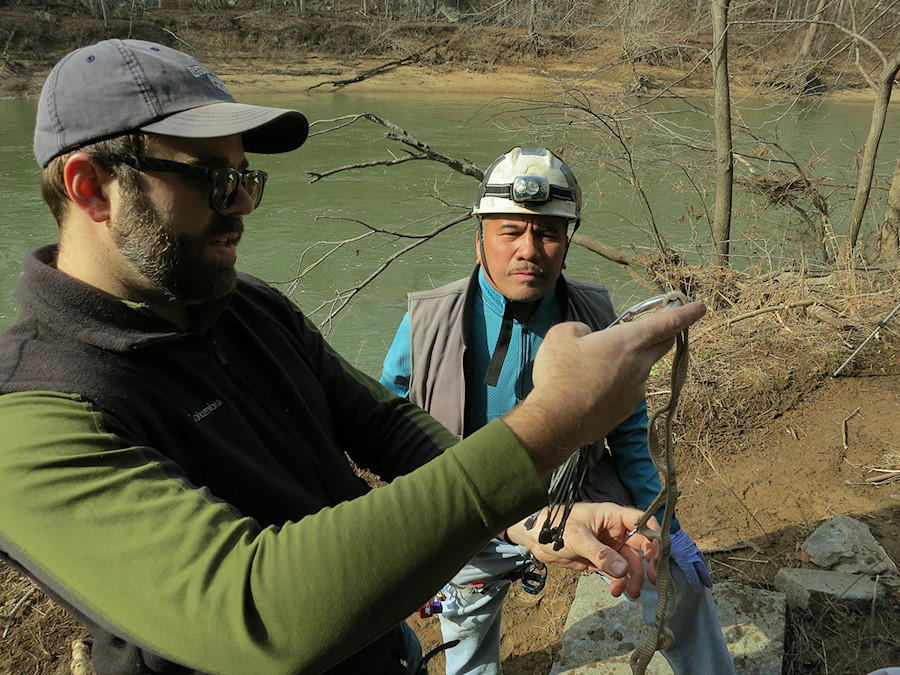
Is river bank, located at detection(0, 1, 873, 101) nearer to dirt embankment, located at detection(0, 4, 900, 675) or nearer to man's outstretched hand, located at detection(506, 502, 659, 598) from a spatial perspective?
dirt embankment, located at detection(0, 4, 900, 675)

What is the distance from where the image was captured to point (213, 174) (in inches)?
49.7

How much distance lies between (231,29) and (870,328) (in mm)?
30811

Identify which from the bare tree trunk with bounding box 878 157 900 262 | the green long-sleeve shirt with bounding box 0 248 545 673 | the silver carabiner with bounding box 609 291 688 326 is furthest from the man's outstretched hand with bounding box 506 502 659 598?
the bare tree trunk with bounding box 878 157 900 262

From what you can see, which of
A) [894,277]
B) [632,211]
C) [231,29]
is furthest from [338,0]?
[894,277]

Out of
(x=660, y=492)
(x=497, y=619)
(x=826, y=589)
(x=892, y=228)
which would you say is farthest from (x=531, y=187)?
(x=892, y=228)

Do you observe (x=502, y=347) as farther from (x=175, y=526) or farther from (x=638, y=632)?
(x=175, y=526)

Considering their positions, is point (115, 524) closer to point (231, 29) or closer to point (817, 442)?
point (817, 442)

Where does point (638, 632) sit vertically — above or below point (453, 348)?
below

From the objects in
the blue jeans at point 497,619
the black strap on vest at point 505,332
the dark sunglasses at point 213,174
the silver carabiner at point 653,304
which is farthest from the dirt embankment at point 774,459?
the dark sunglasses at point 213,174

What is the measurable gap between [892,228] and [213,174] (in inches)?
268

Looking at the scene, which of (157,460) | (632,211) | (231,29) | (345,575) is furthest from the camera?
(231,29)

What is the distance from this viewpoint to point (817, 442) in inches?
153

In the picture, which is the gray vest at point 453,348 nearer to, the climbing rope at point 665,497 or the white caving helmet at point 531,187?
the white caving helmet at point 531,187

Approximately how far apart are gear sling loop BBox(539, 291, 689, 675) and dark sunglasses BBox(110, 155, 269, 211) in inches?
30.8
